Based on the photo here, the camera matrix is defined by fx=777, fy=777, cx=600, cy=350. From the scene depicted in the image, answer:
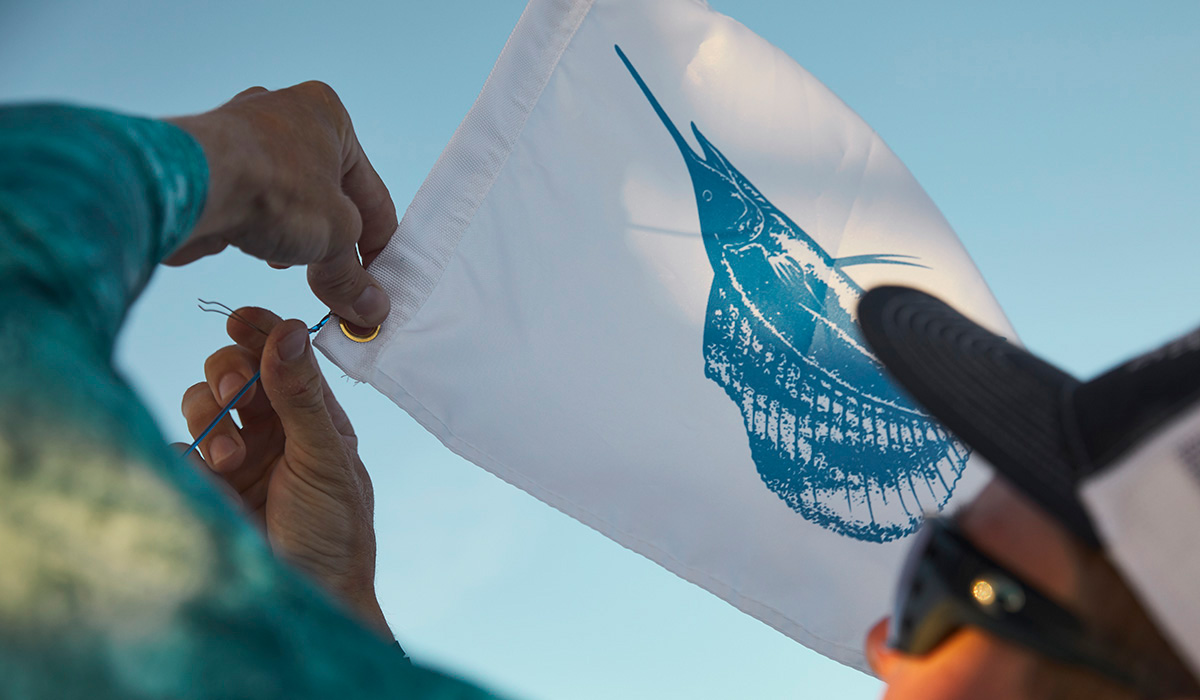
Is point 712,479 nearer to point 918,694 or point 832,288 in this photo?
point 832,288

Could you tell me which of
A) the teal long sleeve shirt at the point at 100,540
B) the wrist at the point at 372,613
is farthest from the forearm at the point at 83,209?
the wrist at the point at 372,613

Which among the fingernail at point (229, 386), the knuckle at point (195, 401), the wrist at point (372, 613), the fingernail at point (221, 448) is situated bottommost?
the wrist at point (372, 613)

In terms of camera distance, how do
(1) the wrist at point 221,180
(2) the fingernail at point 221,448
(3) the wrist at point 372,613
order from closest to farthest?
(1) the wrist at point 221,180 < (2) the fingernail at point 221,448 < (3) the wrist at point 372,613

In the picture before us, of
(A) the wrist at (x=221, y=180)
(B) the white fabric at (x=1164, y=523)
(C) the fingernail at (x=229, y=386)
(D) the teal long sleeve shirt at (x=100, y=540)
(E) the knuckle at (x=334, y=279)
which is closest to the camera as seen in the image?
(D) the teal long sleeve shirt at (x=100, y=540)

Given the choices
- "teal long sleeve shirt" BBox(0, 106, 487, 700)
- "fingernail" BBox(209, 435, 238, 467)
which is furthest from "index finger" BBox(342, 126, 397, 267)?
"teal long sleeve shirt" BBox(0, 106, 487, 700)

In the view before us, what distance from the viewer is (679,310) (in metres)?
2.15

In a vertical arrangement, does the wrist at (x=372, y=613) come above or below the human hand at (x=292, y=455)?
below

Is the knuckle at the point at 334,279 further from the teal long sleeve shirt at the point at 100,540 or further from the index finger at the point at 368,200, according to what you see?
the teal long sleeve shirt at the point at 100,540

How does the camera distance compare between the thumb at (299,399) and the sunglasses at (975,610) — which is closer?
the sunglasses at (975,610)

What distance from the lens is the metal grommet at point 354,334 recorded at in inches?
68.0

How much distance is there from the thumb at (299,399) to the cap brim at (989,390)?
1.08m

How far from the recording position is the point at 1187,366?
2.33 ft

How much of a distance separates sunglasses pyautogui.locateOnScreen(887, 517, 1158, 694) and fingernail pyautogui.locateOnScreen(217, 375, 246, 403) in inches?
52.3

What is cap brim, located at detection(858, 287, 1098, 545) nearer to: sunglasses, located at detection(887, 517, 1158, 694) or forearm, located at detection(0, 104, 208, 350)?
sunglasses, located at detection(887, 517, 1158, 694)
